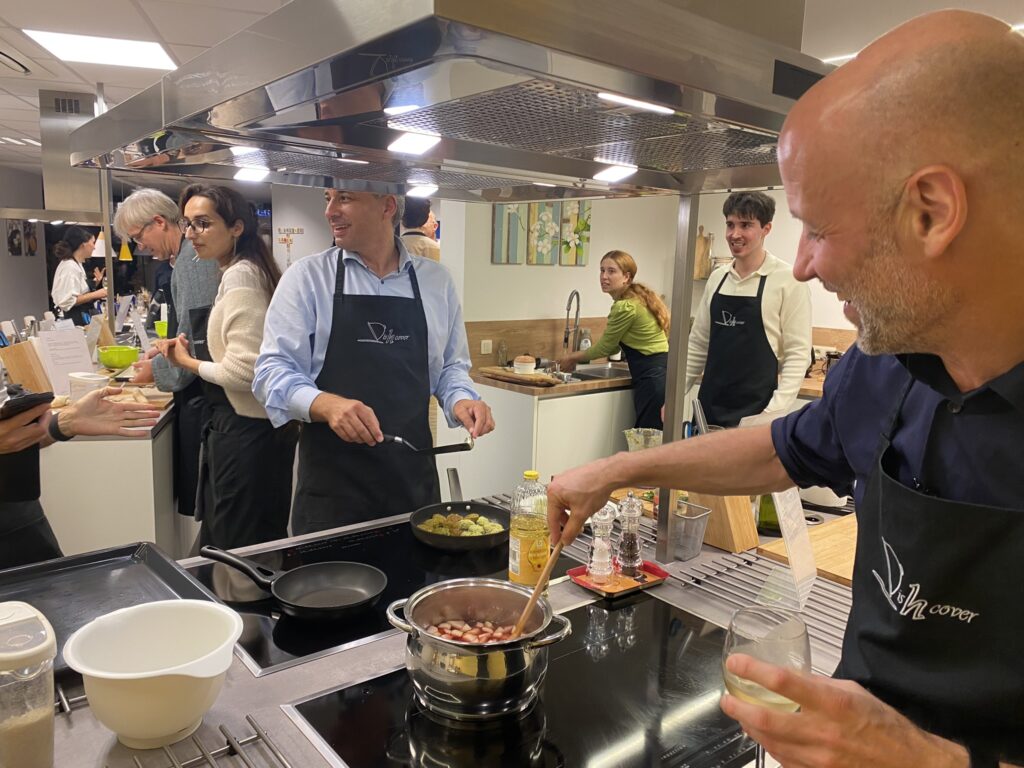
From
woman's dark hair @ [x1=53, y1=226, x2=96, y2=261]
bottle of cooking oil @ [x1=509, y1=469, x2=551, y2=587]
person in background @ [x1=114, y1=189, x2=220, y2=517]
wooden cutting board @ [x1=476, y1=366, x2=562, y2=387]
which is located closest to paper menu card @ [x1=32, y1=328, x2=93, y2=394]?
person in background @ [x1=114, y1=189, x2=220, y2=517]

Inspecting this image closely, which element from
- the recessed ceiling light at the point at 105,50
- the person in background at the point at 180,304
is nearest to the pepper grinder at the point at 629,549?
the person in background at the point at 180,304

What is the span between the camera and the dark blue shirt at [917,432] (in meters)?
0.81

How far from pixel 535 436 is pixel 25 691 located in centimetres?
343

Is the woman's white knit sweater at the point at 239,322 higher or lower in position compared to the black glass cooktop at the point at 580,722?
higher

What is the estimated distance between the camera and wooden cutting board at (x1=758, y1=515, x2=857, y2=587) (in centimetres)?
148

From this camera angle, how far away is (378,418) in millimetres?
2100

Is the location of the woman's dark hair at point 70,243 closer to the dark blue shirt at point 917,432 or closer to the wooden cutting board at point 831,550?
the wooden cutting board at point 831,550

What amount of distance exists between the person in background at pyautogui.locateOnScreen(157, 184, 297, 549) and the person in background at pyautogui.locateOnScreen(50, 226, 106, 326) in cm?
403

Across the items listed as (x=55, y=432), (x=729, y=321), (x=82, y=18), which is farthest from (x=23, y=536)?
(x=82, y=18)

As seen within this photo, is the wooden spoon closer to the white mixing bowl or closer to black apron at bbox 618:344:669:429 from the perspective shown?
the white mixing bowl

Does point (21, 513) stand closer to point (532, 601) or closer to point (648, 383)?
point (532, 601)

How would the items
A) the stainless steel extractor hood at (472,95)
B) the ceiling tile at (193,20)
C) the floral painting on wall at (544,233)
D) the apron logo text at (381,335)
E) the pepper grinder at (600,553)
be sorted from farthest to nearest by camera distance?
the floral painting on wall at (544,233) → the ceiling tile at (193,20) → the apron logo text at (381,335) → the pepper grinder at (600,553) → the stainless steel extractor hood at (472,95)

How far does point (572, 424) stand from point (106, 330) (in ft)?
9.52

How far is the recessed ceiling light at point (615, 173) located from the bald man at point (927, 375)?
614mm
